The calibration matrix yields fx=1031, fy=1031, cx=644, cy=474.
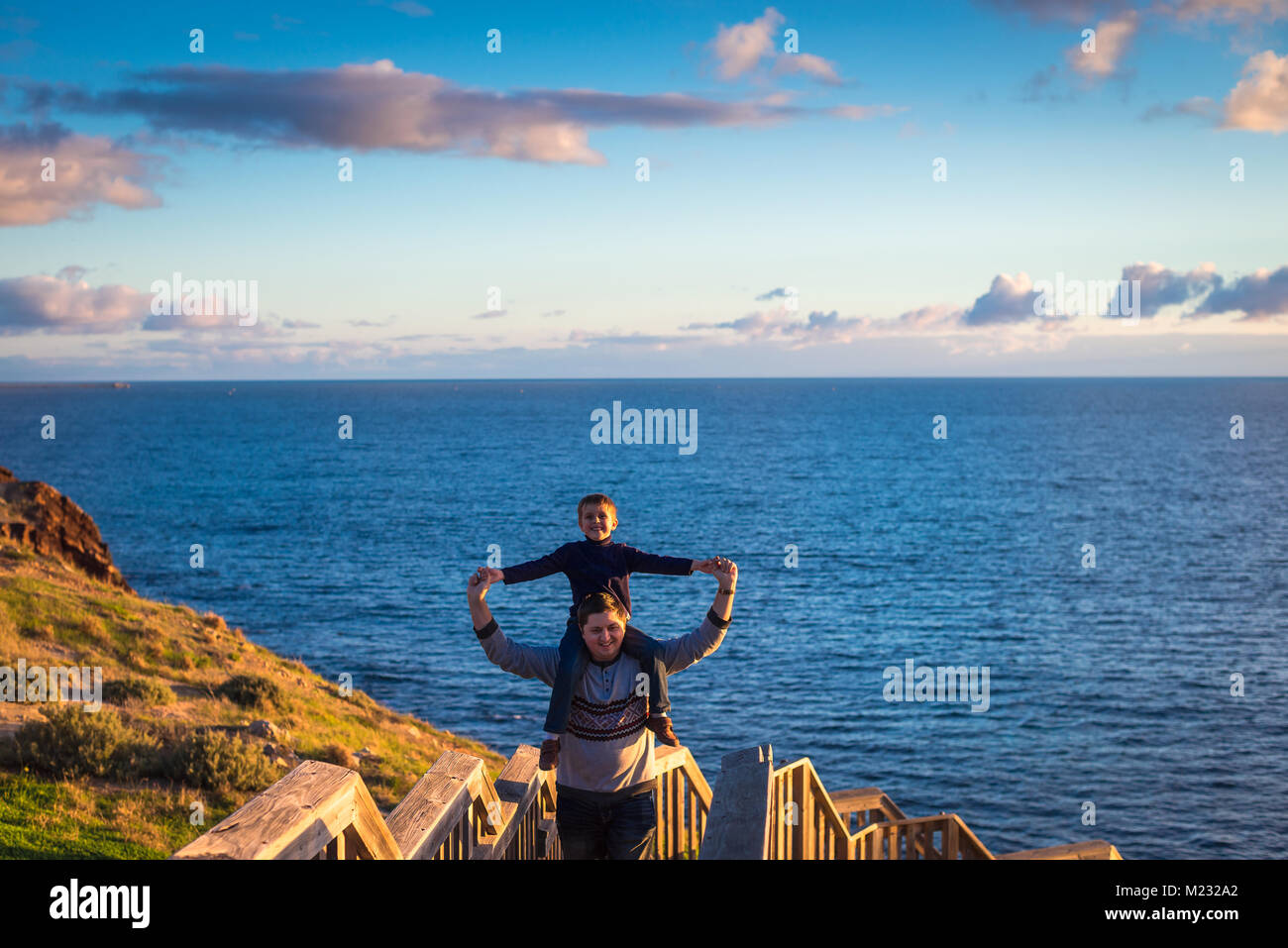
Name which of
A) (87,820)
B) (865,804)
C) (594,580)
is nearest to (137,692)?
(87,820)

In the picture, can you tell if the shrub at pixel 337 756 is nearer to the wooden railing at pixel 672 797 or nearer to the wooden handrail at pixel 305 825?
the wooden railing at pixel 672 797

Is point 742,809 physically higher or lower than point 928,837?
higher

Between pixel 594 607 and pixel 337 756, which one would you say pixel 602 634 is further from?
pixel 337 756

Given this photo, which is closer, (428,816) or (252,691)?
(428,816)

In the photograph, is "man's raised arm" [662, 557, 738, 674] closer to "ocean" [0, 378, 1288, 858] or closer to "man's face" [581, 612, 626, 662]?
"man's face" [581, 612, 626, 662]

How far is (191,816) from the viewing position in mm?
11297

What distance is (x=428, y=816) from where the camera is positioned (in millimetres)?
4582

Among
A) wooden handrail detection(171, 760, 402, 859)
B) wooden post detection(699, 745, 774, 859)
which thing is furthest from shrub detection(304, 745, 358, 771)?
wooden handrail detection(171, 760, 402, 859)

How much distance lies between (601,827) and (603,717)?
58 cm

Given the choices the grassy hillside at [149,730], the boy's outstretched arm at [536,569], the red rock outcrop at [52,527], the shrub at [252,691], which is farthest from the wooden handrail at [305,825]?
the red rock outcrop at [52,527]

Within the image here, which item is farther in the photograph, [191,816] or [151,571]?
[151,571]
